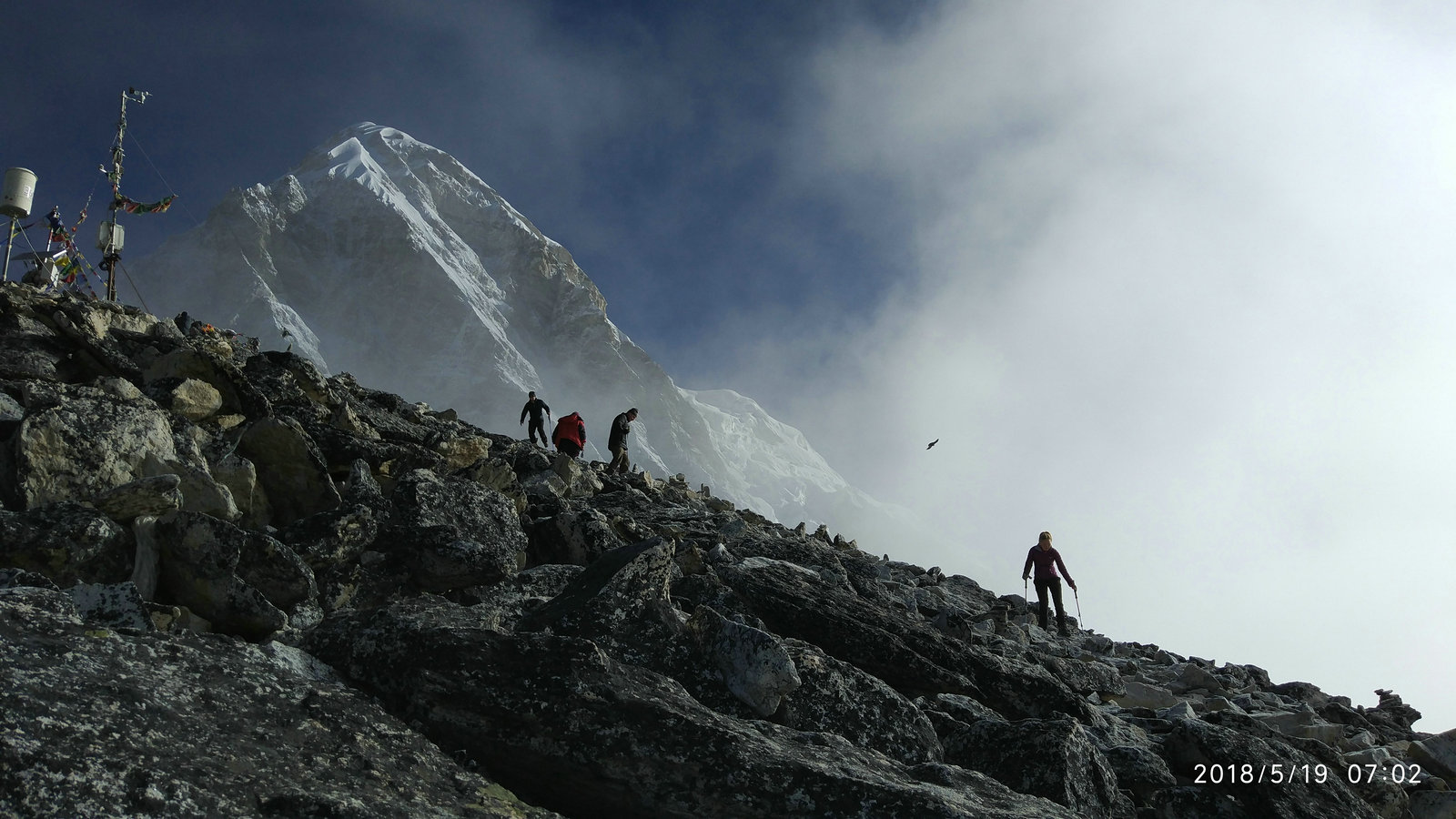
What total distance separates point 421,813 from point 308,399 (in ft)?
31.8

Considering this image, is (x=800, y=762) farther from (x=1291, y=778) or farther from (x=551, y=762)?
(x=1291, y=778)

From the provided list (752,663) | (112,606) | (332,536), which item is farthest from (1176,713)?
(112,606)

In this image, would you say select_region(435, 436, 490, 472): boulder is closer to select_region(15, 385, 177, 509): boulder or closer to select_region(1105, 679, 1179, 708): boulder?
select_region(15, 385, 177, 509): boulder

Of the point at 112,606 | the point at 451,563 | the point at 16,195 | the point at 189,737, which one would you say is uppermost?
the point at 16,195

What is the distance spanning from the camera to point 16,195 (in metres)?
21.2

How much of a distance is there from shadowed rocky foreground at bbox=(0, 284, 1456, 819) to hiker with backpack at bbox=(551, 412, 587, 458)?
840 cm

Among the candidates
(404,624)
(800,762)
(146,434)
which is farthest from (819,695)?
(146,434)

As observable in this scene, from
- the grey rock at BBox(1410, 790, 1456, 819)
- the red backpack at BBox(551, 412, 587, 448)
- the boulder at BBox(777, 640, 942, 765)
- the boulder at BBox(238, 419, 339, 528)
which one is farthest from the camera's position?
the red backpack at BBox(551, 412, 587, 448)

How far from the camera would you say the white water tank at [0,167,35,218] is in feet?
69.2

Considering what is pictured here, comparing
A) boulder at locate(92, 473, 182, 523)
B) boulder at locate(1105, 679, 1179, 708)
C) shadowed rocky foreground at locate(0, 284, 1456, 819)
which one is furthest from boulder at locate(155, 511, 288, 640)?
boulder at locate(1105, 679, 1179, 708)

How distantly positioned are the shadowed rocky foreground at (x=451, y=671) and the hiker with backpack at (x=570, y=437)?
8.40 metres

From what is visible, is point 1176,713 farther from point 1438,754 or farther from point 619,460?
point 619,460

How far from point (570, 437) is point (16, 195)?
1689 centimetres

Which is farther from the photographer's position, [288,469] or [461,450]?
[461,450]
